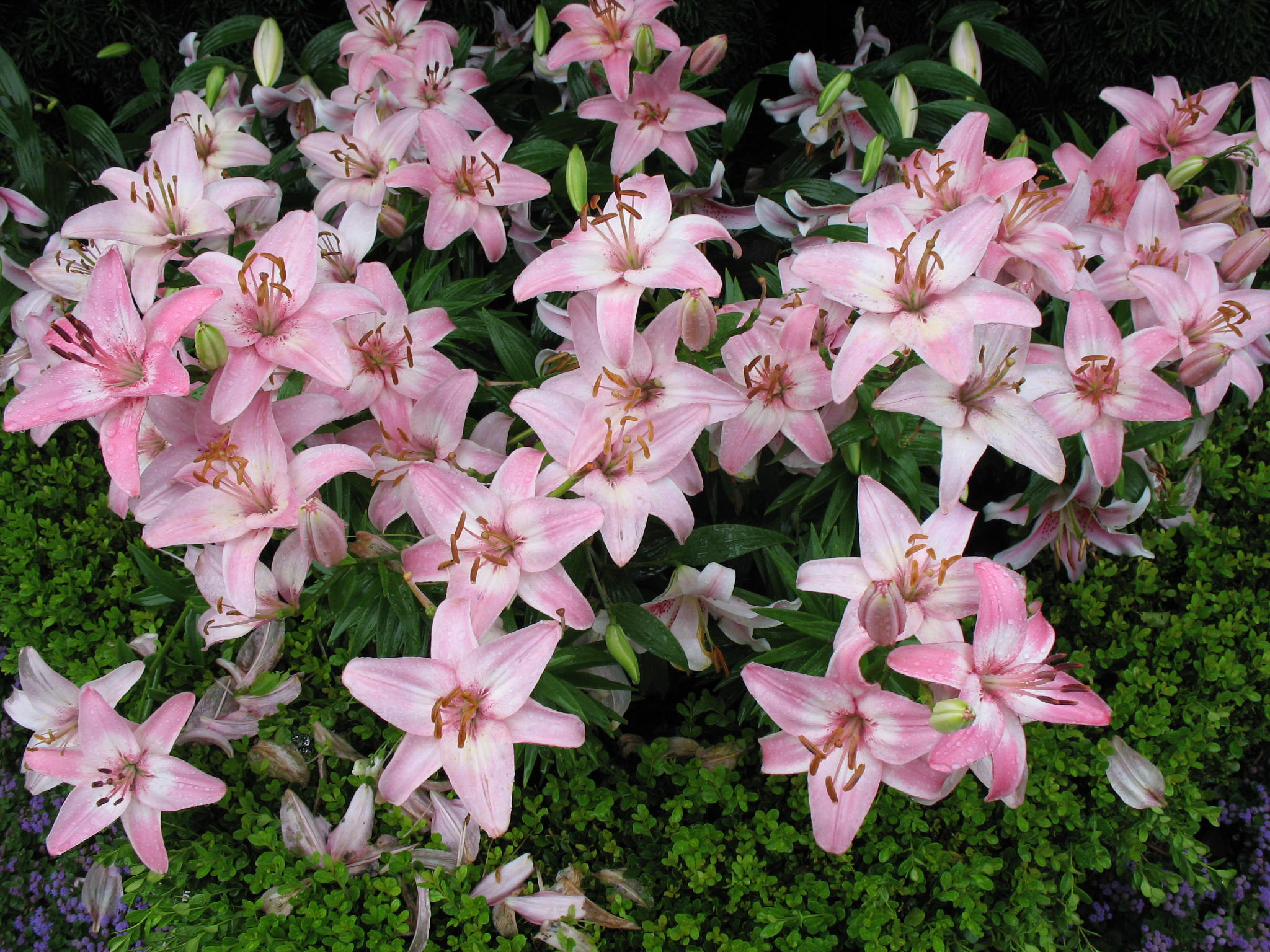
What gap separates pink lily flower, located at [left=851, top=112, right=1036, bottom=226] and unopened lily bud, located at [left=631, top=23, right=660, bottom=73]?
1.18ft

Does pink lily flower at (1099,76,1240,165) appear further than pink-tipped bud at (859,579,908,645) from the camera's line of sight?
Yes

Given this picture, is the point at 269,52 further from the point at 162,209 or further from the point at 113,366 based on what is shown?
the point at 113,366

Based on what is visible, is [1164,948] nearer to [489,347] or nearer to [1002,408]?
[1002,408]

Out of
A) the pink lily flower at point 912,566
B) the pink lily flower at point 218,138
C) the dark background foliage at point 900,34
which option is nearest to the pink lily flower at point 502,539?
the pink lily flower at point 912,566

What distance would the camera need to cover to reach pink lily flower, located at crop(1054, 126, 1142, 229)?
115 centimetres

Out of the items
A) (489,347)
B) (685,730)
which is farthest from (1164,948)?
(489,347)

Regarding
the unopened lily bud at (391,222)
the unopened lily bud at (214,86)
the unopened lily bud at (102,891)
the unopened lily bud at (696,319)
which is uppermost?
the unopened lily bud at (214,86)

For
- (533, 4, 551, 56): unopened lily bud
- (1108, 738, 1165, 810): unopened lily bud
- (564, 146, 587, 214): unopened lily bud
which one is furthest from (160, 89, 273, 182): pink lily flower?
(1108, 738, 1165, 810): unopened lily bud

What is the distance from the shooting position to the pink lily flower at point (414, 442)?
A: 0.90m

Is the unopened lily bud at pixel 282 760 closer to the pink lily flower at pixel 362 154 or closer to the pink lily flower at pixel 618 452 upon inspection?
the pink lily flower at pixel 618 452

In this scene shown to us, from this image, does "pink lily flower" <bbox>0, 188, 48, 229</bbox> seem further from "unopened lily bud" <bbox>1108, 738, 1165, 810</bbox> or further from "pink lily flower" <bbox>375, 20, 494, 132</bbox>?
"unopened lily bud" <bbox>1108, 738, 1165, 810</bbox>

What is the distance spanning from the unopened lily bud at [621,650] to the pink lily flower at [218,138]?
0.84 meters

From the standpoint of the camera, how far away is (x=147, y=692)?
3.23 ft

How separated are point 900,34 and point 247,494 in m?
1.69
